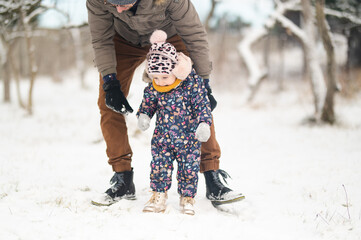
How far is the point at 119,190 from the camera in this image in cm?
251

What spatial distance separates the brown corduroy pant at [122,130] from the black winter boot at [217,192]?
7 cm

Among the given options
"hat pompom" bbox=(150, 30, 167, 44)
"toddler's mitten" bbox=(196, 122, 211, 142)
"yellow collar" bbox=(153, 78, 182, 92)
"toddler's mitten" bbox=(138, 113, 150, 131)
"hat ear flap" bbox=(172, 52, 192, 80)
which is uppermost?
"hat pompom" bbox=(150, 30, 167, 44)

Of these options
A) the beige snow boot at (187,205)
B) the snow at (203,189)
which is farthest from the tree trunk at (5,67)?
the beige snow boot at (187,205)

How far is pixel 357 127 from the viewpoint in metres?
6.20

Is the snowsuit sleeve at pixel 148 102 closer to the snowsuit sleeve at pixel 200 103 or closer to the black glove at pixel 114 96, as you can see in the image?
the black glove at pixel 114 96

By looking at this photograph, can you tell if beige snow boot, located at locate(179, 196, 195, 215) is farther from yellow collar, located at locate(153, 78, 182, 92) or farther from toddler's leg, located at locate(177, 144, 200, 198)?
yellow collar, located at locate(153, 78, 182, 92)

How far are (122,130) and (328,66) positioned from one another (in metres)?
5.16

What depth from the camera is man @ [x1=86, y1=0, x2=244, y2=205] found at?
2266 mm

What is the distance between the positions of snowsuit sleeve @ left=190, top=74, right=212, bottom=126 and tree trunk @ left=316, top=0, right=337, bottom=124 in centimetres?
431

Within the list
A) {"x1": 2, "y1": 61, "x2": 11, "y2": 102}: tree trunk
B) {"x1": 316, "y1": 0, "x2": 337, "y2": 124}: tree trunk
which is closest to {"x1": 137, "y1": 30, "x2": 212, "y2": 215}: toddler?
{"x1": 316, "y1": 0, "x2": 337, "y2": 124}: tree trunk

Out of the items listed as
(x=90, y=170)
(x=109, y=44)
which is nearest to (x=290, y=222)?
(x=109, y=44)

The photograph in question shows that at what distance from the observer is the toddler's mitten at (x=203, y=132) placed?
2.17m

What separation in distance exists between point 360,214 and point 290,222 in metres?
0.54

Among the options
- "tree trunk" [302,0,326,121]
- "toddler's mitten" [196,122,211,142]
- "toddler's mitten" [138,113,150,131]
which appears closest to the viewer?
"toddler's mitten" [196,122,211,142]
